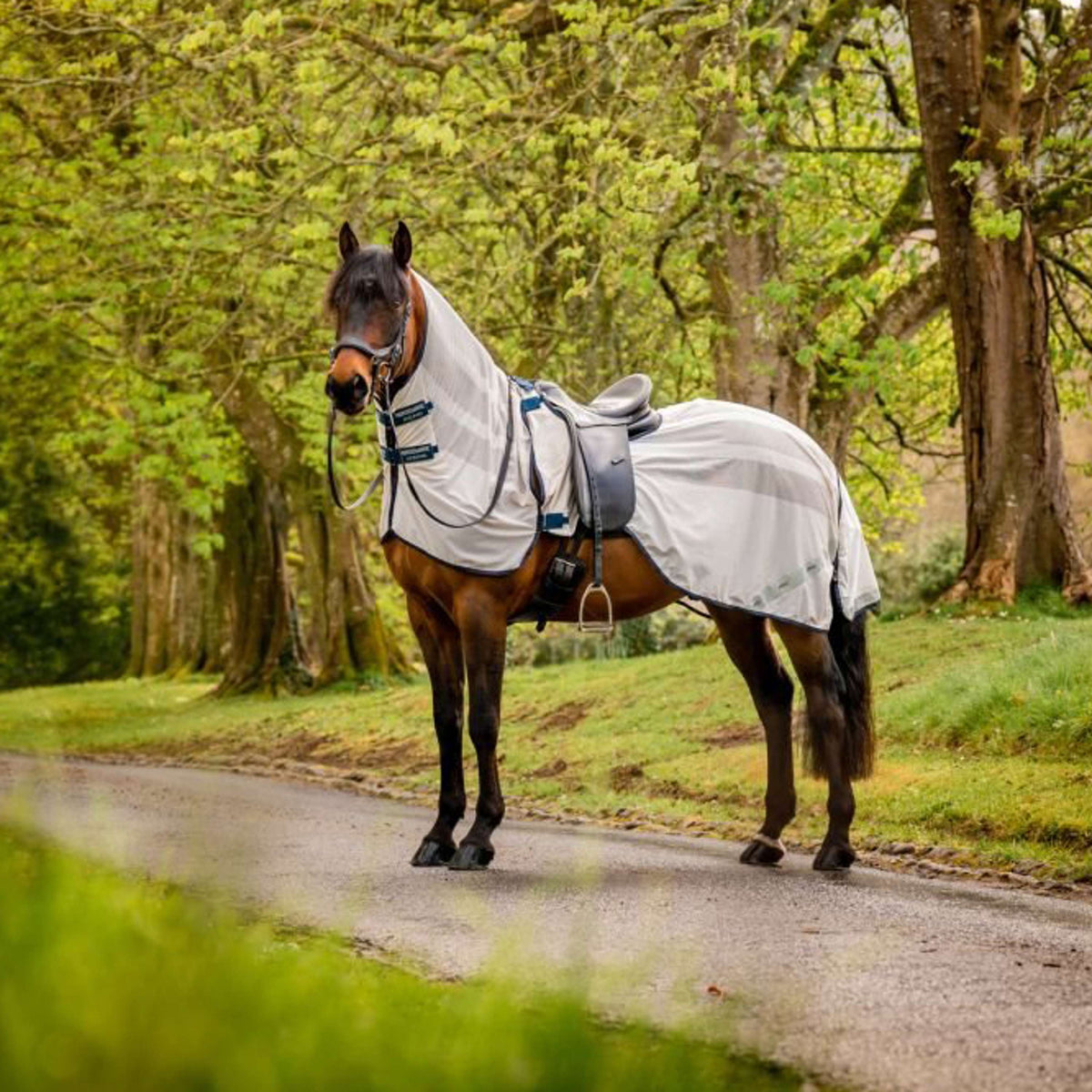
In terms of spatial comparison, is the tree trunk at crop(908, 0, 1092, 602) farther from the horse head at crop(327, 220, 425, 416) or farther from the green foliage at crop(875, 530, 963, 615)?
the green foliage at crop(875, 530, 963, 615)

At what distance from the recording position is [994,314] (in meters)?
17.0

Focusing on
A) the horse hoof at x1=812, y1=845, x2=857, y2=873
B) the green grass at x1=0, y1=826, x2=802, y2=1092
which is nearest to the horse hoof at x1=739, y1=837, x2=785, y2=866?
the horse hoof at x1=812, y1=845, x2=857, y2=873

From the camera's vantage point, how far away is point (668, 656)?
67.1 feet

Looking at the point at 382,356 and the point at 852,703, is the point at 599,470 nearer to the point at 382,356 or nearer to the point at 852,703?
the point at 382,356

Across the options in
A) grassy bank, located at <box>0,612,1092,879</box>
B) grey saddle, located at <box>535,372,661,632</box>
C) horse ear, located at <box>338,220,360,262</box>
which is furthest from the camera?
grassy bank, located at <box>0,612,1092,879</box>

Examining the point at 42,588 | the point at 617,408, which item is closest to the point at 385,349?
the point at 617,408

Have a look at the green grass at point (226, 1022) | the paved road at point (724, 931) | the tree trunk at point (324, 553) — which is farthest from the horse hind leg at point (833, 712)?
the tree trunk at point (324, 553)

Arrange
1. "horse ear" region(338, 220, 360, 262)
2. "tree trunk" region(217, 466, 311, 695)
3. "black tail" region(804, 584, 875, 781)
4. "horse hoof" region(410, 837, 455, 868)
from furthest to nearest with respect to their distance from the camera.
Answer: "tree trunk" region(217, 466, 311, 695), "black tail" region(804, 584, 875, 781), "horse hoof" region(410, 837, 455, 868), "horse ear" region(338, 220, 360, 262)

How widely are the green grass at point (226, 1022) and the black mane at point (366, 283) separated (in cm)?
513

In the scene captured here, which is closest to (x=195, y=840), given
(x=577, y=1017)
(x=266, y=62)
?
(x=577, y=1017)

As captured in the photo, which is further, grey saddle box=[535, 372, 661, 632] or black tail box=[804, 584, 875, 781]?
black tail box=[804, 584, 875, 781]

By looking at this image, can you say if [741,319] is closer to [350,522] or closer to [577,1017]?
[350,522]

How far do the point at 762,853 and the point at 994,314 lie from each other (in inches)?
348

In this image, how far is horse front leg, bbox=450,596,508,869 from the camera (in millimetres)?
9023
